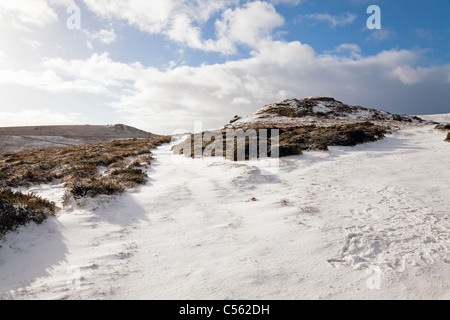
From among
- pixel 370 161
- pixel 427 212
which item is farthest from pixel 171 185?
pixel 370 161

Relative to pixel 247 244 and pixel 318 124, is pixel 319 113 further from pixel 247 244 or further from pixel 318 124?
pixel 247 244

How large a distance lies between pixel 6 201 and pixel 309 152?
14.2m

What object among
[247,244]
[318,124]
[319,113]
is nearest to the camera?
[247,244]

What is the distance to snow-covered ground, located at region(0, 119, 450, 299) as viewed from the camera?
363 cm

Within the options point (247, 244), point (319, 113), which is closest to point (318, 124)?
point (319, 113)

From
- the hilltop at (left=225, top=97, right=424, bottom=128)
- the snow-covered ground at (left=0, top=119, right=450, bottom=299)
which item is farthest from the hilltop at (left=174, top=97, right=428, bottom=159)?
the snow-covered ground at (left=0, top=119, right=450, bottom=299)

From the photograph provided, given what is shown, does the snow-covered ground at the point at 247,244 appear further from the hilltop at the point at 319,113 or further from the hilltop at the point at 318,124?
the hilltop at the point at 319,113

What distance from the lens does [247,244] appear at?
498cm

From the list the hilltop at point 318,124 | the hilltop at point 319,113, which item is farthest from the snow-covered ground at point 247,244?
the hilltop at point 319,113

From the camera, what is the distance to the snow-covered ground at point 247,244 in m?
3.63

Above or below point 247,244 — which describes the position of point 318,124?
above

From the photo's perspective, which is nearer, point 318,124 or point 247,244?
point 247,244
